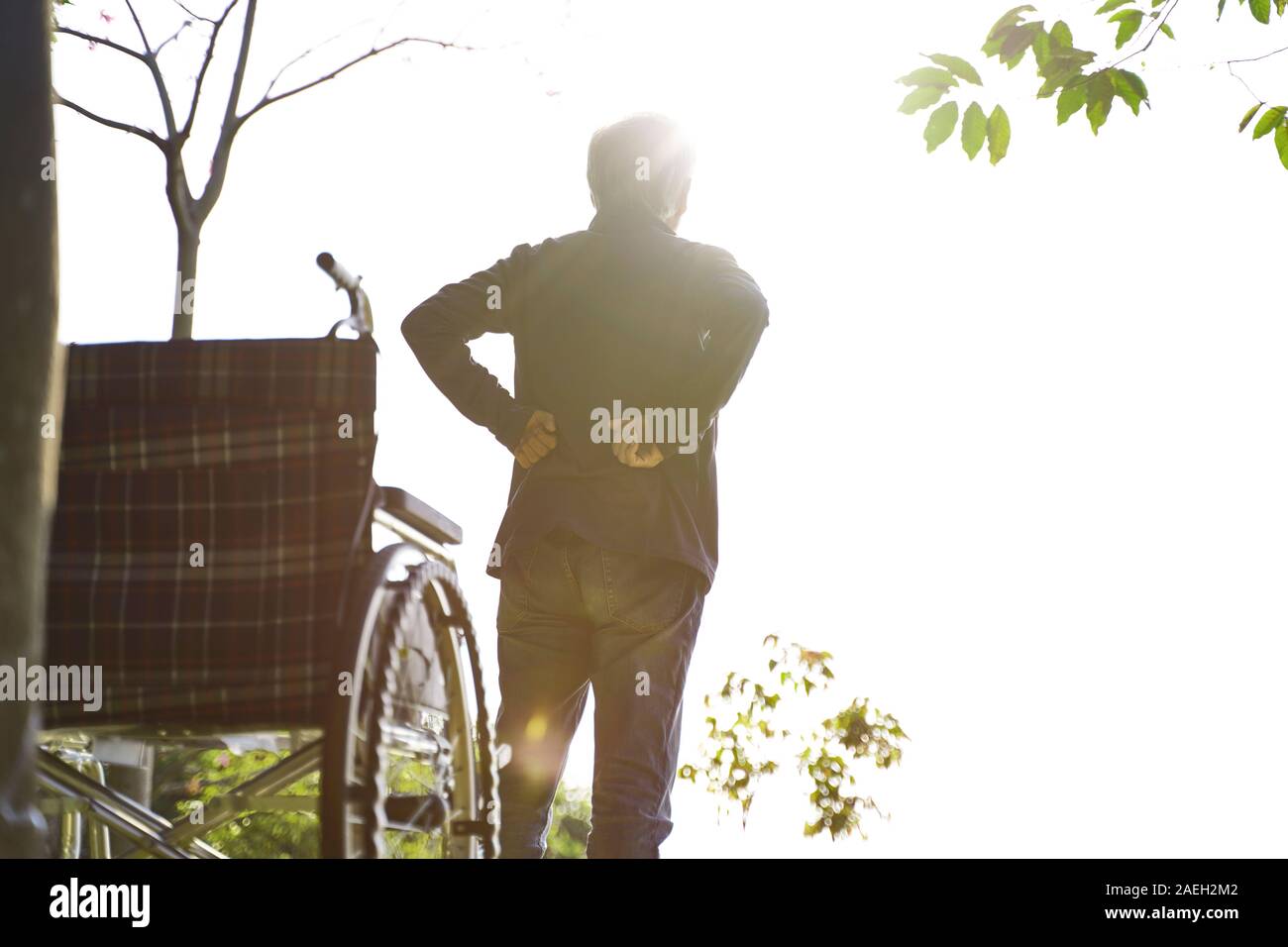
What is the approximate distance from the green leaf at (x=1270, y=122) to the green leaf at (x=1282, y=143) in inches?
0.5

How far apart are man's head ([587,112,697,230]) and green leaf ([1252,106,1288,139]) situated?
4.08 feet

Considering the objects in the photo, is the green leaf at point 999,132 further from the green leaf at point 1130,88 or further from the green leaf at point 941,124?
the green leaf at point 1130,88

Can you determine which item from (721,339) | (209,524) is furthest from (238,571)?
(721,339)

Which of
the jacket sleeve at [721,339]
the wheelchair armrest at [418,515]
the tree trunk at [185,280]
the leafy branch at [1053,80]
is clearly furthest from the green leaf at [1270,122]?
the tree trunk at [185,280]

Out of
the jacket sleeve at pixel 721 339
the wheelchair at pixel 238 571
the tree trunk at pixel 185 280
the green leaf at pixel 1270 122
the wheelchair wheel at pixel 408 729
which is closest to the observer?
the wheelchair wheel at pixel 408 729

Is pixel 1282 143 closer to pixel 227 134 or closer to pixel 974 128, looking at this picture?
pixel 974 128

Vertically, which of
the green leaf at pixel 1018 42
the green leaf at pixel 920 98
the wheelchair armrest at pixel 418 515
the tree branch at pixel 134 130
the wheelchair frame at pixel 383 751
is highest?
the tree branch at pixel 134 130

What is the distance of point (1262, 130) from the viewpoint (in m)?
3.05

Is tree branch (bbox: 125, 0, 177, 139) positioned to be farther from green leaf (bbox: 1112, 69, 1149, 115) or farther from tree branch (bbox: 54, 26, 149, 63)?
green leaf (bbox: 1112, 69, 1149, 115)

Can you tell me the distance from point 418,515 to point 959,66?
1.45 meters

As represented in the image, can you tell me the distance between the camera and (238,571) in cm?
241

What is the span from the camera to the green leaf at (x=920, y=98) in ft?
9.50

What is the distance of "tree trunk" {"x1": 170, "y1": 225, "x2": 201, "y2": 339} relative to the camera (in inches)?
176
